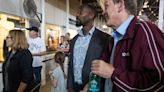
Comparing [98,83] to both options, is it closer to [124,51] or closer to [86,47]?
[124,51]

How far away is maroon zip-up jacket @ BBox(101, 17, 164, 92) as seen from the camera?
1485 mm

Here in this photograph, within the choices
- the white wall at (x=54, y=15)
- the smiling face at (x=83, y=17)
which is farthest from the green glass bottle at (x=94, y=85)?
the white wall at (x=54, y=15)

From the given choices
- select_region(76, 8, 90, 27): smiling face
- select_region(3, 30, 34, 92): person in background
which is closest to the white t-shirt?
select_region(3, 30, 34, 92): person in background

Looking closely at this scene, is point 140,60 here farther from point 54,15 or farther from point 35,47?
point 54,15

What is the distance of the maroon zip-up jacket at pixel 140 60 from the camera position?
1485 mm

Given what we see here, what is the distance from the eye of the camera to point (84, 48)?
297cm

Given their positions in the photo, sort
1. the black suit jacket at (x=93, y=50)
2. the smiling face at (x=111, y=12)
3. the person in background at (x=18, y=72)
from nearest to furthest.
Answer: the smiling face at (x=111, y=12) < the black suit jacket at (x=93, y=50) < the person in background at (x=18, y=72)

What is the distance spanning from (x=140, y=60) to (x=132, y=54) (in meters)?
0.06

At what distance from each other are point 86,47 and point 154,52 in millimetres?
1498

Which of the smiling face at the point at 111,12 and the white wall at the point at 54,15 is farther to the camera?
the white wall at the point at 54,15

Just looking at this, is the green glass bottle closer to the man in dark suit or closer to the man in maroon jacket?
the man in maroon jacket

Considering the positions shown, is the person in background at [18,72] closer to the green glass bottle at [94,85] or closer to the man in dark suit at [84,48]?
the man in dark suit at [84,48]

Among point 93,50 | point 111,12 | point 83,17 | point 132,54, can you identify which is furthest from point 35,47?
point 132,54

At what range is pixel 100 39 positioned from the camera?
9.69 feet
